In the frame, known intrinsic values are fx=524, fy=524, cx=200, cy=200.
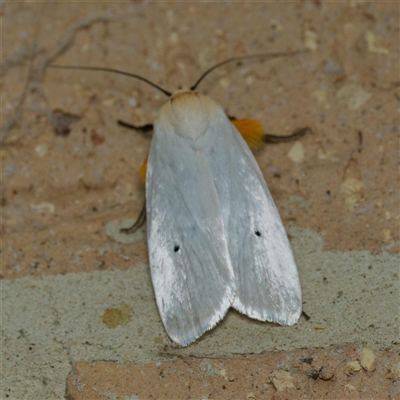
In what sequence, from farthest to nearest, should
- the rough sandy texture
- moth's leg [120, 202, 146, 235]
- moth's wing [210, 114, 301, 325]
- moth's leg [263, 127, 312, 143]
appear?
moth's leg [263, 127, 312, 143] → moth's leg [120, 202, 146, 235] → moth's wing [210, 114, 301, 325] → the rough sandy texture

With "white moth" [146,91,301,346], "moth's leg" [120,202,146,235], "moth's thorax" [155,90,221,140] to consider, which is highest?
"moth's thorax" [155,90,221,140]

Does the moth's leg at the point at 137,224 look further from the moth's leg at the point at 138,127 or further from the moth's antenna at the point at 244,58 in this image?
the moth's antenna at the point at 244,58

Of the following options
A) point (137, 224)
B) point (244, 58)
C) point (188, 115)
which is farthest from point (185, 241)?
point (244, 58)

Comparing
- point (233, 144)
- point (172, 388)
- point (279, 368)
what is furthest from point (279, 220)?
point (172, 388)

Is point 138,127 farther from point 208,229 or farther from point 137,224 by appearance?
point 208,229

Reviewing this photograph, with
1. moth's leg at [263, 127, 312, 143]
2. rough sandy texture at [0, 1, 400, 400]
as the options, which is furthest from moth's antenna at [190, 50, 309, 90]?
moth's leg at [263, 127, 312, 143]

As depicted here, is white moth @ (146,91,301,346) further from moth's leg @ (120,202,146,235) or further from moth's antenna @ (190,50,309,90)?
moth's antenna @ (190,50,309,90)

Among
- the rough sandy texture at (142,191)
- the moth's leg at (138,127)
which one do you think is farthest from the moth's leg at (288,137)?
the moth's leg at (138,127)

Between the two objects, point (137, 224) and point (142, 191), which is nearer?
point (137, 224)
